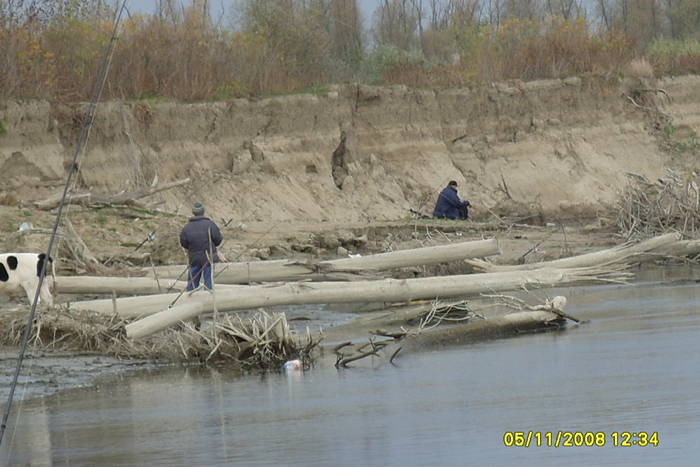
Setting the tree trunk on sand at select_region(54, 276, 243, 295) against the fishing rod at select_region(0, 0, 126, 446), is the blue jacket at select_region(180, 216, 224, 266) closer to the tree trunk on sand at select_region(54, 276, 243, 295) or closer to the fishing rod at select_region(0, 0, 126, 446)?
the tree trunk on sand at select_region(54, 276, 243, 295)

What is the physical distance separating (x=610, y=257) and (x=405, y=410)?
10063 millimetres

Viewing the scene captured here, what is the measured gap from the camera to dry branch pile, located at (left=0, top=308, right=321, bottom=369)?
1430cm

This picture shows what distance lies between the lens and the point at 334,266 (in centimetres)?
1894

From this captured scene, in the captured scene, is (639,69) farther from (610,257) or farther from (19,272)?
(19,272)

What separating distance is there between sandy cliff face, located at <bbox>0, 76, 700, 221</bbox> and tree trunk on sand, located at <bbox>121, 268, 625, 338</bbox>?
416 inches

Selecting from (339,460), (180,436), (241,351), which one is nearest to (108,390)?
(241,351)

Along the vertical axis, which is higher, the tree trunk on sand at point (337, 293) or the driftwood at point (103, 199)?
the driftwood at point (103, 199)

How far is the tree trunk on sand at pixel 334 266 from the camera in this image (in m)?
18.6

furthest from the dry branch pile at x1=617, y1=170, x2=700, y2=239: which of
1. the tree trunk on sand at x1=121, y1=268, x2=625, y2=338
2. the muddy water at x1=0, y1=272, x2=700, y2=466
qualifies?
the muddy water at x1=0, y1=272, x2=700, y2=466
